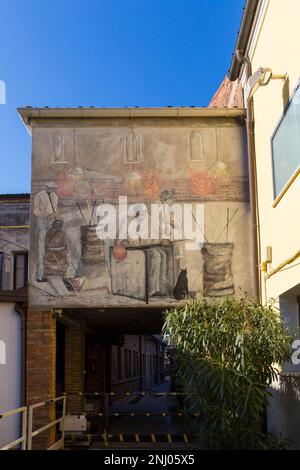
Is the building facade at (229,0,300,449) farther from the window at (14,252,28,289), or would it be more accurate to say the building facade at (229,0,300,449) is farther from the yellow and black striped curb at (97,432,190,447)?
the window at (14,252,28,289)

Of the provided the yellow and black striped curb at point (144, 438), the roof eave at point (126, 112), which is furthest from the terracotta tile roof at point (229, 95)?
the yellow and black striped curb at point (144, 438)

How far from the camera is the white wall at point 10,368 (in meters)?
10.9

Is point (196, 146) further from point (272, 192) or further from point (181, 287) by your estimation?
point (181, 287)

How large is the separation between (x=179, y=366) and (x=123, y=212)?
12.3 ft

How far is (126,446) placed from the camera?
12227 millimetres

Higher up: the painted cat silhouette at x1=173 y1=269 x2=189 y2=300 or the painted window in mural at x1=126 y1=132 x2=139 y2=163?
the painted window in mural at x1=126 y1=132 x2=139 y2=163

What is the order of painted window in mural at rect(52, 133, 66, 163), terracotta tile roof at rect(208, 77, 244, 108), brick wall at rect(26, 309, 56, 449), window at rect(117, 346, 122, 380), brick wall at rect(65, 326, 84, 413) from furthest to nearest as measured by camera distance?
1. window at rect(117, 346, 122, 380)
2. brick wall at rect(65, 326, 84, 413)
3. terracotta tile roof at rect(208, 77, 244, 108)
4. painted window in mural at rect(52, 133, 66, 163)
5. brick wall at rect(26, 309, 56, 449)

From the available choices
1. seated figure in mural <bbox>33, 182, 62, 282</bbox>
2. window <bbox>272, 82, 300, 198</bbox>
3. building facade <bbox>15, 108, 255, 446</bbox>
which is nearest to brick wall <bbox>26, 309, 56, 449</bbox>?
building facade <bbox>15, 108, 255, 446</bbox>

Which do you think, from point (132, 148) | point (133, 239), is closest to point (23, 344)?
point (133, 239)

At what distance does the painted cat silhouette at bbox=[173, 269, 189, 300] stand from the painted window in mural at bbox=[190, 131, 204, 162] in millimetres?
2317

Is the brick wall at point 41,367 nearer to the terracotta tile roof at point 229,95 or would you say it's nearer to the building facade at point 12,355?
the building facade at point 12,355

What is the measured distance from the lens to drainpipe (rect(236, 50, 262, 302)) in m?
11.4

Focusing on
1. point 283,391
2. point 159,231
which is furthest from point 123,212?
point 283,391
